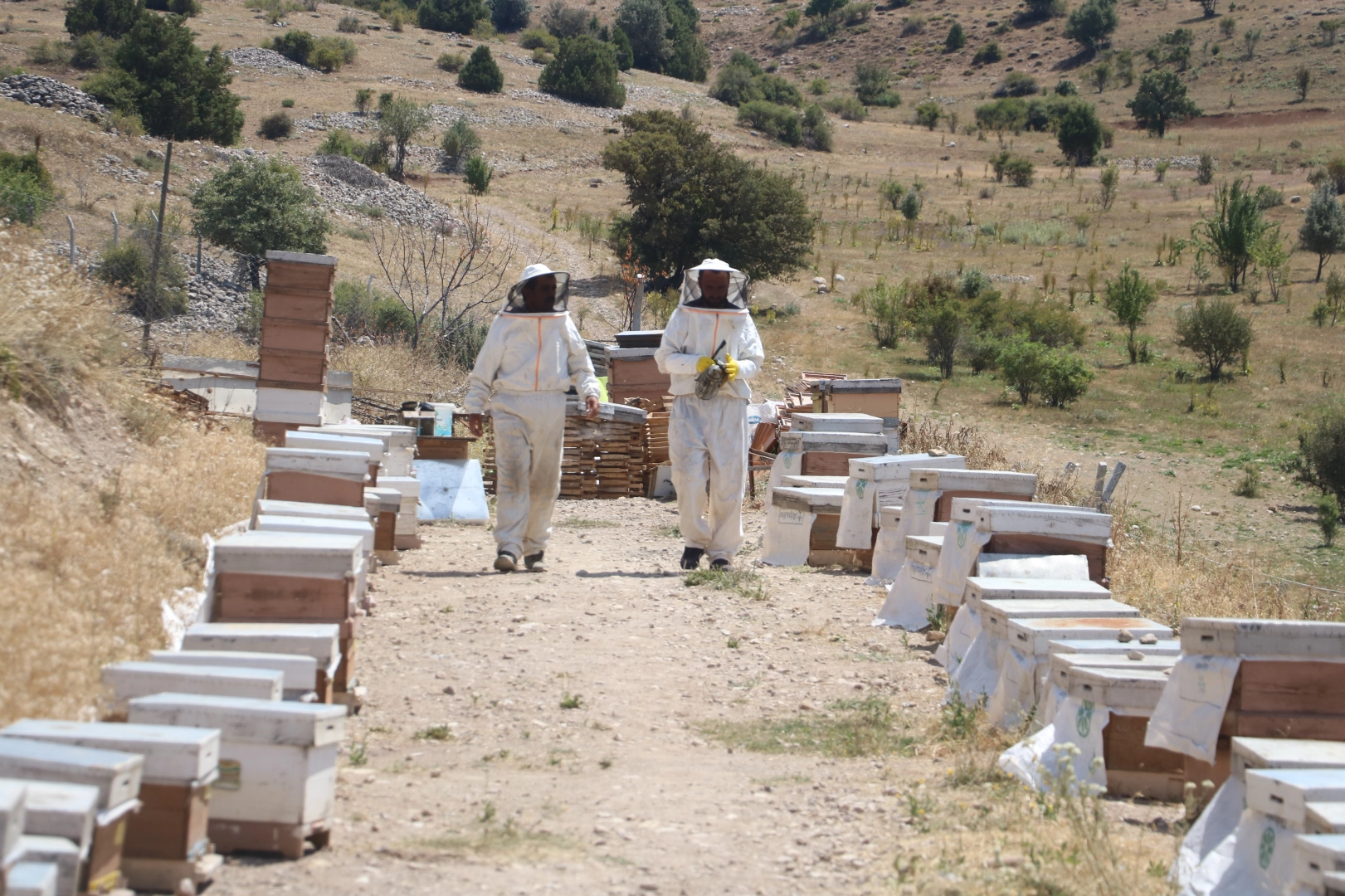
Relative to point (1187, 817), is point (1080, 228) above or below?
above

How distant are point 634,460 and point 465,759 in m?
9.46

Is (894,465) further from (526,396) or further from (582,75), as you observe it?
(582,75)

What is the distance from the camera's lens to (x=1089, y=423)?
22375 millimetres

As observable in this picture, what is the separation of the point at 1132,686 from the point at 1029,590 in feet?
4.66

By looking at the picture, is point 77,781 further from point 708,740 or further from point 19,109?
point 19,109

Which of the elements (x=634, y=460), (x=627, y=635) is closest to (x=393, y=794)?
(x=627, y=635)

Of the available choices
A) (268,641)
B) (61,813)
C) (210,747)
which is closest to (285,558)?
(268,641)

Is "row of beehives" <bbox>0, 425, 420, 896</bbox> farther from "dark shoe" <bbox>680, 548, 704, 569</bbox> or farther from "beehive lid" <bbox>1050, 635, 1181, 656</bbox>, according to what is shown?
"dark shoe" <bbox>680, 548, 704, 569</bbox>

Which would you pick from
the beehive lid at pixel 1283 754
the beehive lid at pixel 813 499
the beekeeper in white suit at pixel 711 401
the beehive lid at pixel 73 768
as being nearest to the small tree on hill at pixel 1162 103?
the beehive lid at pixel 813 499

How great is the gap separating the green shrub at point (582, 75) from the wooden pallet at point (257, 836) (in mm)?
67380

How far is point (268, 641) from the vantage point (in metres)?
4.64

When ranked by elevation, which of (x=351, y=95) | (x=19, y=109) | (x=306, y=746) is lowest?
(x=306, y=746)

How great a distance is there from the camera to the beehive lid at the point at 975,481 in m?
8.44

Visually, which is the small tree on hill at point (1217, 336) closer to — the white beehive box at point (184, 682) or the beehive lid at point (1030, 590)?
the beehive lid at point (1030, 590)
